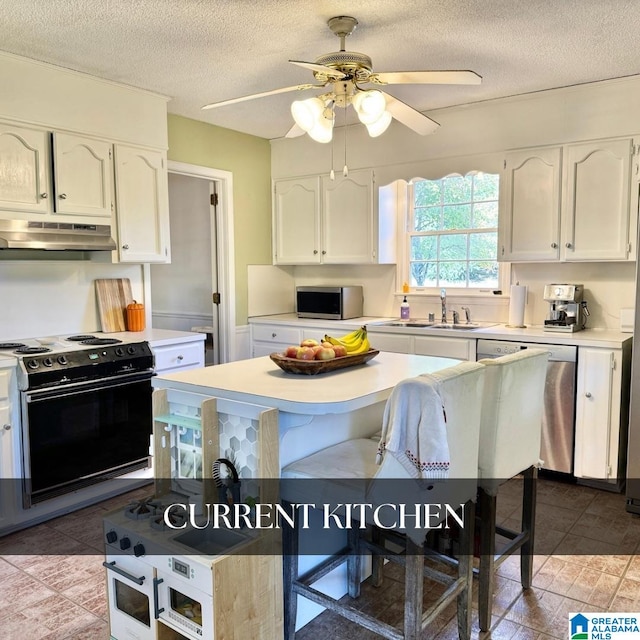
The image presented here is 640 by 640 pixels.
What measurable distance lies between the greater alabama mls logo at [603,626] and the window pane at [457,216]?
296 cm

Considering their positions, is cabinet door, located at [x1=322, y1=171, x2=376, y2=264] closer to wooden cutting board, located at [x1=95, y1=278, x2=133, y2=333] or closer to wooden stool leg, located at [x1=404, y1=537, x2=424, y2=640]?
wooden cutting board, located at [x1=95, y1=278, x2=133, y2=333]

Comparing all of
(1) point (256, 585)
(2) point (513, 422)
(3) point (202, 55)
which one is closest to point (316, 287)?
(3) point (202, 55)

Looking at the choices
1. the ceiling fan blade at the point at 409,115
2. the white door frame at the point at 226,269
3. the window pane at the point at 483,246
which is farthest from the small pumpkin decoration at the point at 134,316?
the window pane at the point at 483,246

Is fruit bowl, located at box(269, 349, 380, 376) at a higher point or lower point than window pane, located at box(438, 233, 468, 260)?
lower

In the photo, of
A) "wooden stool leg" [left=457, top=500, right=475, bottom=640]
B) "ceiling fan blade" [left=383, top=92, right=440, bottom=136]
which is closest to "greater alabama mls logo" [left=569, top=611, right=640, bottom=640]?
"wooden stool leg" [left=457, top=500, right=475, bottom=640]

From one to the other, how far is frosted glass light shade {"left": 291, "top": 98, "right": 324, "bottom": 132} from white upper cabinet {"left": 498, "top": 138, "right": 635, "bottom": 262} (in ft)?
6.41

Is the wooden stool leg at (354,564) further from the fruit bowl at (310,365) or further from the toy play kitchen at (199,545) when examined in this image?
the fruit bowl at (310,365)

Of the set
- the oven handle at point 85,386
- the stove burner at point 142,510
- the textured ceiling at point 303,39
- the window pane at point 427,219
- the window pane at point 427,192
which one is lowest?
the stove burner at point 142,510

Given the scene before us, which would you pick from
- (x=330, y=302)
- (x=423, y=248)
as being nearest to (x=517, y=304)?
(x=423, y=248)

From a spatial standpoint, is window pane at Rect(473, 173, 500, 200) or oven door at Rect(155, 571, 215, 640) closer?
oven door at Rect(155, 571, 215, 640)

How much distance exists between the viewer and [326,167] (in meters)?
4.84

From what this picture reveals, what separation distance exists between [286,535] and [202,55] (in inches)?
99.2

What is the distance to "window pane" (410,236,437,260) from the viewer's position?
4715 millimetres

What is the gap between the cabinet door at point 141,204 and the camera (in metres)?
3.68
